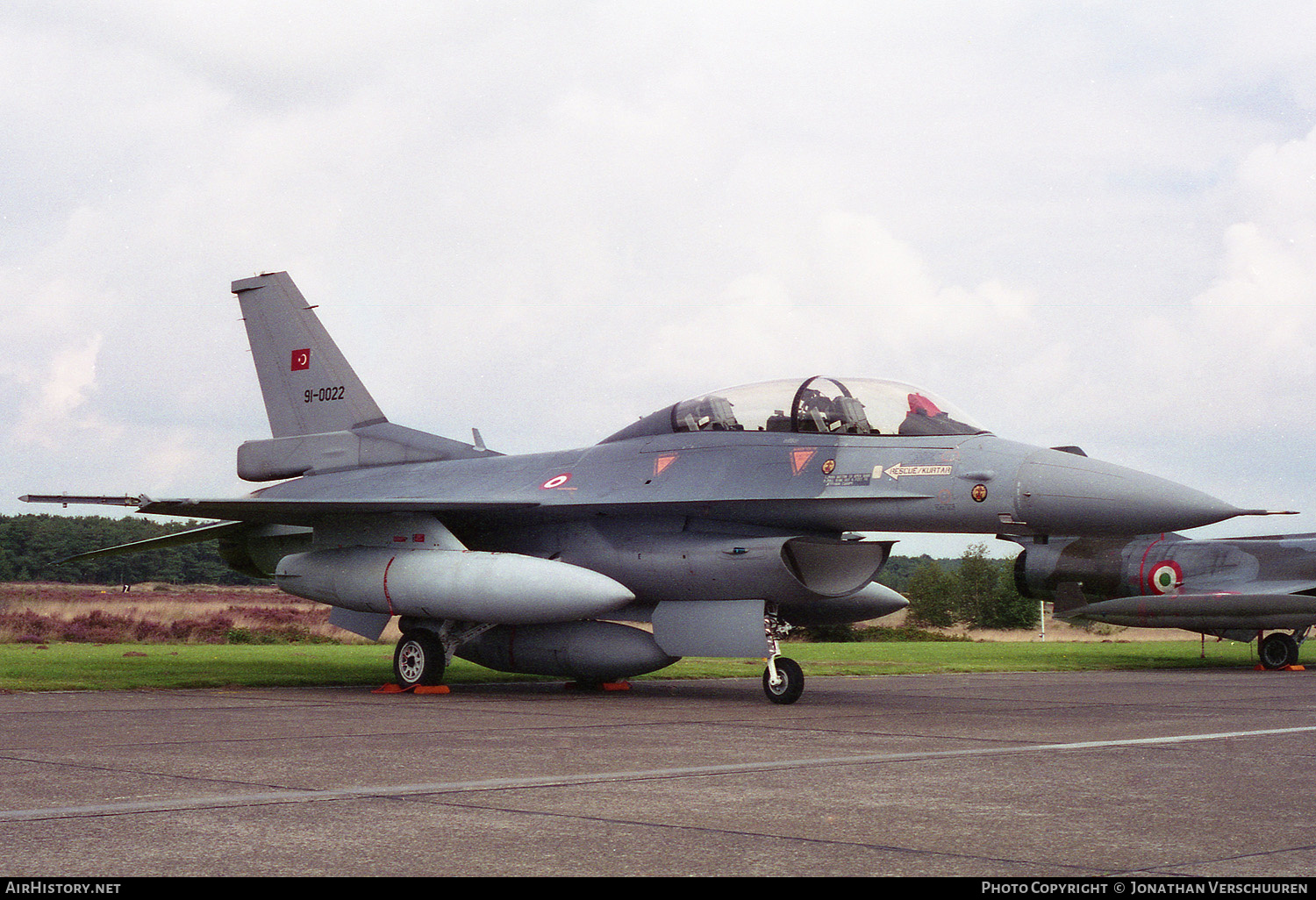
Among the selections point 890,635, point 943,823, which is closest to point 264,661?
point 943,823

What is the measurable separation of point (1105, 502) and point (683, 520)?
13.9 feet

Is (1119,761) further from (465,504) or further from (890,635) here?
(890,635)

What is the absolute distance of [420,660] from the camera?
1351 cm

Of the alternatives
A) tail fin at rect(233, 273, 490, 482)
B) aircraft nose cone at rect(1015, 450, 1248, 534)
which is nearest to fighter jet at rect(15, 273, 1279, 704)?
aircraft nose cone at rect(1015, 450, 1248, 534)

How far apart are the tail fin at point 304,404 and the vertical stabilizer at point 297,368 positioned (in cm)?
1

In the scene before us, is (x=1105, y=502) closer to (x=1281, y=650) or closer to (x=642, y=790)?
(x=642, y=790)

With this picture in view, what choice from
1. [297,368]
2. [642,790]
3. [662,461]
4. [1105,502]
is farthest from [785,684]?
[297,368]

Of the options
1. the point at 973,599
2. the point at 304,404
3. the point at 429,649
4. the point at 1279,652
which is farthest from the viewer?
the point at 973,599

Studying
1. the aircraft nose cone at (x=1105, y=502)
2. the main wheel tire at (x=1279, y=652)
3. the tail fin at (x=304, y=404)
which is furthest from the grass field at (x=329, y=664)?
the aircraft nose cone at (x=1105, y=502)

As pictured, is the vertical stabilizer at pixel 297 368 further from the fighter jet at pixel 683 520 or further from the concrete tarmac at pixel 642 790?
the concrete tarmac at pixel 642 790

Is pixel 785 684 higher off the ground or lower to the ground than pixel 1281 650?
higher

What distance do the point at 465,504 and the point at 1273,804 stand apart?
916 centimetres

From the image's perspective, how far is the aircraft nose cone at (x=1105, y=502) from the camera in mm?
10578

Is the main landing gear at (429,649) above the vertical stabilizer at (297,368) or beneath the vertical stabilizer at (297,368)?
beneath
